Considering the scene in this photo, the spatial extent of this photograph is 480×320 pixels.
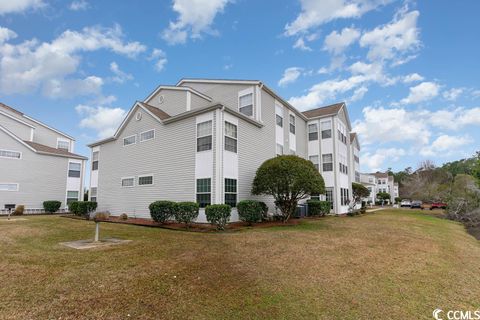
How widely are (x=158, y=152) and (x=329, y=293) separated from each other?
14.3 m

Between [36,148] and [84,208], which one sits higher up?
[36,148]

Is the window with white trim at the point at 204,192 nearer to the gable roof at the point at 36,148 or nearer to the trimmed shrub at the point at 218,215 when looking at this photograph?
the trimmed shrub at the point at 218,215

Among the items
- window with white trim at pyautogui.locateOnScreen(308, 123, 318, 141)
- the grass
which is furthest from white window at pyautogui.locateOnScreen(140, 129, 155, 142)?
window with white trim at pyautogui.locateOnScreen(308, 123, 318, 141)

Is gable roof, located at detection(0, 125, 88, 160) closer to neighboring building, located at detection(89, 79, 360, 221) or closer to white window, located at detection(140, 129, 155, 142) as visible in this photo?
neighboring building, located at detection(89, 79, 360, 221)

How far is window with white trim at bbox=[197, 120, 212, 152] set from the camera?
14172 millimetres

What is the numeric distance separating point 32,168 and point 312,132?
1137 inches

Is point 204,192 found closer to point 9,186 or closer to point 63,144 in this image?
point 9,186

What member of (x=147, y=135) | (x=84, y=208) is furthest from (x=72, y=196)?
(x=147, y=135)

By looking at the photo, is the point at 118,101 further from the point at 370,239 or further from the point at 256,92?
the point at 370,239

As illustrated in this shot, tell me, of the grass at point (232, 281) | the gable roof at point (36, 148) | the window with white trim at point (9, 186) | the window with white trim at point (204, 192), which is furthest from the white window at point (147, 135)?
the window with white trim at point (9, 186)

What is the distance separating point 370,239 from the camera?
10.7 m

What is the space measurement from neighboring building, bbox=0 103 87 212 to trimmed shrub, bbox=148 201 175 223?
19443 millimetres

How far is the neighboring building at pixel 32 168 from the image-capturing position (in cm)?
2375

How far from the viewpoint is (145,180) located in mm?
17359
